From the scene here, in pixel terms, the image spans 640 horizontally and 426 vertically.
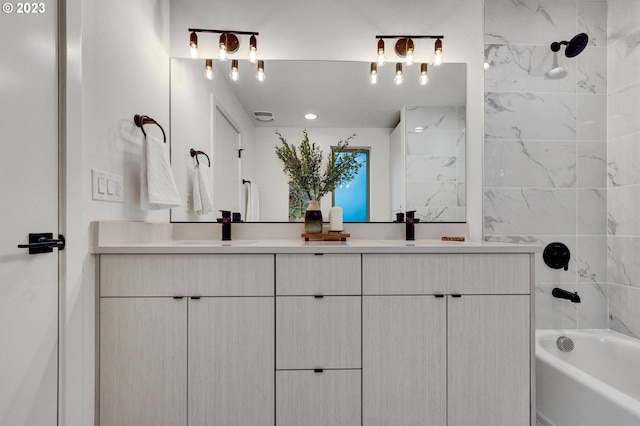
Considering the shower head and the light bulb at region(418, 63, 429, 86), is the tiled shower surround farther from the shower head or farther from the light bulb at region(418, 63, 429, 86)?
the light bulb at region(418, 63, 429, 86)

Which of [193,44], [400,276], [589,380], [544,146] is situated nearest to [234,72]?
[193,44]

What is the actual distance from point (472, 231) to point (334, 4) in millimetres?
1700

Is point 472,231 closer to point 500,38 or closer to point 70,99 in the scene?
point 500,38

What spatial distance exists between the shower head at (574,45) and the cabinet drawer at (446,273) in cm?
145

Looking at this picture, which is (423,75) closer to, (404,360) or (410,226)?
(410,226)

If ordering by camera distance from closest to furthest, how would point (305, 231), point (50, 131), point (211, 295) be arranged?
1. point (50, 131)
2. point (211, 295)
3. point (305, 231)

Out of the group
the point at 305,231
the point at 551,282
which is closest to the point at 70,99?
the point at 305,231

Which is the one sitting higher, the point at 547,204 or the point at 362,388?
the point at 547,204

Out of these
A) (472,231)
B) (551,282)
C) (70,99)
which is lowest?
(551,282)

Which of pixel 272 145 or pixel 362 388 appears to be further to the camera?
pixel 272 145

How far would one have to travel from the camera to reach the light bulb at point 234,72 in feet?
6.12

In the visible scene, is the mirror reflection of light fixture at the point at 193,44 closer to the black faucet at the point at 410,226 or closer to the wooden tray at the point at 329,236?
the wooden tray at the point at 329,236

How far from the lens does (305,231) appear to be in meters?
1.84

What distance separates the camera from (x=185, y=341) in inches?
50.5
